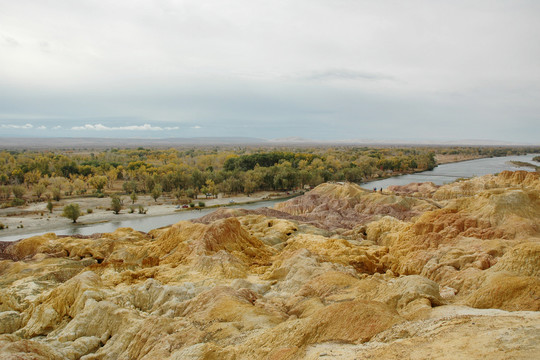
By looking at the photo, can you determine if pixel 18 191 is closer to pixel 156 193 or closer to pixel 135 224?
pixel 156 193

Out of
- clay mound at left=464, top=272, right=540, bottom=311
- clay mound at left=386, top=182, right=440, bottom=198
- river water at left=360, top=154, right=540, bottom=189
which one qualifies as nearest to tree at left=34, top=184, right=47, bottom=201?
clay mound at left=386, top=182, right=440, bottom=198

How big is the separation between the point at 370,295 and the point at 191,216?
48146mm

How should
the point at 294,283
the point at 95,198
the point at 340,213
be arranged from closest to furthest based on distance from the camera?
the point at 294,283
the point at 340,213
the point at 95,198

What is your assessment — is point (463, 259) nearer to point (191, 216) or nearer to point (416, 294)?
point (416, 294)

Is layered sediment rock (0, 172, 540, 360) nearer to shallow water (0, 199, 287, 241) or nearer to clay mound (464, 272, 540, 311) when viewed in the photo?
clay mound (464, 272, 540, 311)

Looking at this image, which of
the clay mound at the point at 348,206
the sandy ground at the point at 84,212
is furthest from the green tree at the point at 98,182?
the clay mound at the point at 348,206

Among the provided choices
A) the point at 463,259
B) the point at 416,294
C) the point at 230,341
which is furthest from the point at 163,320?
the point at 463,259

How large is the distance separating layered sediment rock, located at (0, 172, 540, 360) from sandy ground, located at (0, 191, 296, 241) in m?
22.4

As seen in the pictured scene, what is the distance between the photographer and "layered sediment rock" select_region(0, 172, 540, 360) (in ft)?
31.2

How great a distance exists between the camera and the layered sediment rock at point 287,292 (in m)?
9.52

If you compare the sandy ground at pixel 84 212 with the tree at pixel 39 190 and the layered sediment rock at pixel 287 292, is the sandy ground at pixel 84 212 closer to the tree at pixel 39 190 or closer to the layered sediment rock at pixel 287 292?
the tree at pixel 39 190

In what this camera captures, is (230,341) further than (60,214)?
No

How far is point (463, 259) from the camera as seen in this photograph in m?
19.9

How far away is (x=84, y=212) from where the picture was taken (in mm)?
60969
